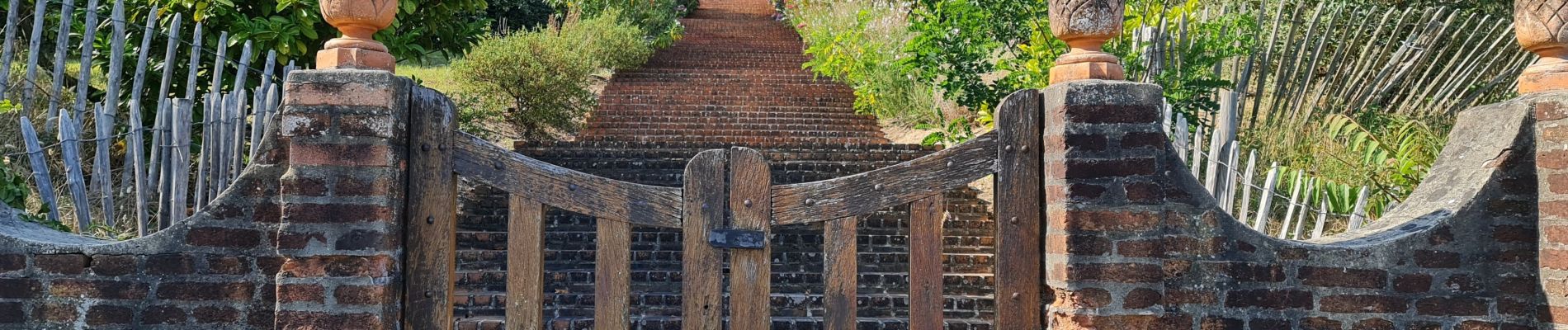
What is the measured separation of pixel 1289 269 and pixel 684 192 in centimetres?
170

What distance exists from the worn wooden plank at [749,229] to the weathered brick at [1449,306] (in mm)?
1860

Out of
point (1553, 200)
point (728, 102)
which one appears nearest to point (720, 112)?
point (728, 102)

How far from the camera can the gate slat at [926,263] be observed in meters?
2.88

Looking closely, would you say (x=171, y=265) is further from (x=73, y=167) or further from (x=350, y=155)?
(x=73, y=167)

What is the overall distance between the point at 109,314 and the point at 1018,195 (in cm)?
253

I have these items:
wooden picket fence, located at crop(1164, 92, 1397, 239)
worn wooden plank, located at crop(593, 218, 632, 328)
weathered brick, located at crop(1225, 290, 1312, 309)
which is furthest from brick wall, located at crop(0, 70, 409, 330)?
wooden picket fence, located at crop(1164, 92, 1397, 239)

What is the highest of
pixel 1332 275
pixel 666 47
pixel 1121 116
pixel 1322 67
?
pixel 666 47

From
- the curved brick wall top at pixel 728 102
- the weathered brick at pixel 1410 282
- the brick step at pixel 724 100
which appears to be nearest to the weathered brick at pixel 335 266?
the weathered brick at pixel 1410 282

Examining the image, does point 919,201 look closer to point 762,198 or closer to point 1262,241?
point 762,198

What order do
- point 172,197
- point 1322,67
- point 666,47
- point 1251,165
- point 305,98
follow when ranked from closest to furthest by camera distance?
point 305,98
point 172,197
point 1251,165
point 1322,67
point 666,47

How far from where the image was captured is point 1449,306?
3.01 metres

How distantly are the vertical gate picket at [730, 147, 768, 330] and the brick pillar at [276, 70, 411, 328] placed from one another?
895 millimetres

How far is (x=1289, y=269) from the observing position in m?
2.95

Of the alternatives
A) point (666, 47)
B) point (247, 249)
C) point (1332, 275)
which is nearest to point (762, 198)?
point (247, 249)
